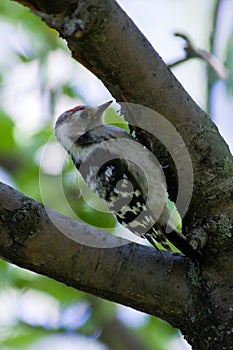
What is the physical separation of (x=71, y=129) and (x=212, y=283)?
172 cm

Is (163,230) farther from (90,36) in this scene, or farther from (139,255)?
(90,36)

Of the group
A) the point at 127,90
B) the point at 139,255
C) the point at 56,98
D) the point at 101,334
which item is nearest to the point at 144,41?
the point at 127,90

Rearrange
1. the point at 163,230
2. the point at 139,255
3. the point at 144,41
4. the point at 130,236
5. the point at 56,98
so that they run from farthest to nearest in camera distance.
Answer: the point at 56,98, the point at 130,236, the point at 163,230, the point at 139,255, the point at 144,41

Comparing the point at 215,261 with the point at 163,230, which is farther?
the point at 163,230

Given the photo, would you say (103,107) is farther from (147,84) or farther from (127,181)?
(147,84)

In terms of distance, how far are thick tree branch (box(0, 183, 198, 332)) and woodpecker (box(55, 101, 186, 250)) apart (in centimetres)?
54

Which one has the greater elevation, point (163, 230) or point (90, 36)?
point (90, 36)

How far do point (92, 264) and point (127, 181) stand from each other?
0.94m

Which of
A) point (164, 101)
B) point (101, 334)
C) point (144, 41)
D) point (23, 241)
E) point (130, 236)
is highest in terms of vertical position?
point (144, 41)

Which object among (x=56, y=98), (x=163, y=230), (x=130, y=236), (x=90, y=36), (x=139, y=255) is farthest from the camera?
(x=56, y=98)

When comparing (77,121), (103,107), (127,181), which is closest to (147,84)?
(127,181)

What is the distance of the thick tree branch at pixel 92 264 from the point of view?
2.49 m

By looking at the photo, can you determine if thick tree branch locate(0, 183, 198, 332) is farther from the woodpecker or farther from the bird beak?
the bird beak

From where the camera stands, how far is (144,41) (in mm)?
2418
